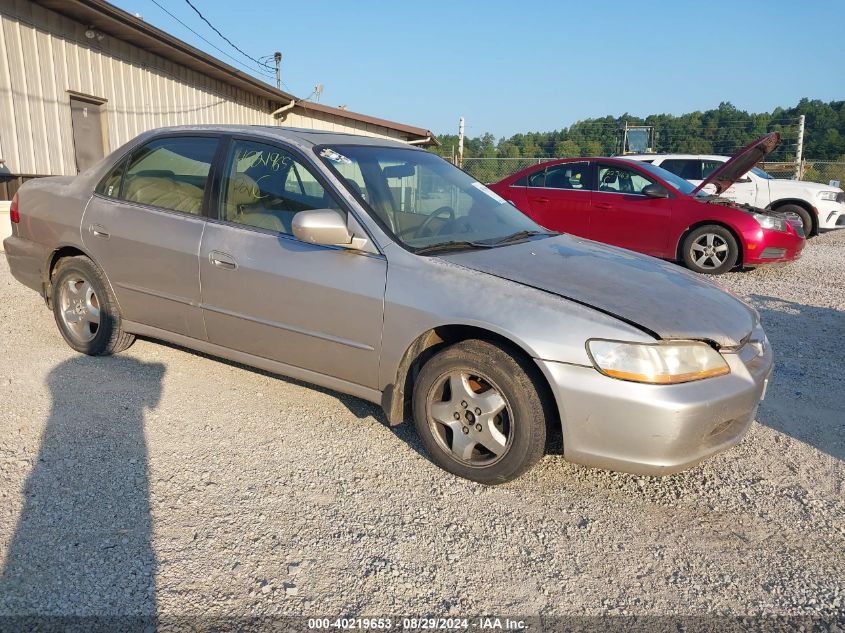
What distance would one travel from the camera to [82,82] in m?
9.98

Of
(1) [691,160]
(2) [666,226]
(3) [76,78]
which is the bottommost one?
(2) [666,226]

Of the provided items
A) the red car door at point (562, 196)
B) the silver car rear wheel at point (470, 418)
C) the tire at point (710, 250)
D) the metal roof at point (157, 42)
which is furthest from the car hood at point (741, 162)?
the metal roof at point (157, 42)

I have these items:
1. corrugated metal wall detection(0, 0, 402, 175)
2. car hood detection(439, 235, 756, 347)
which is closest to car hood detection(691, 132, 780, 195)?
car hood detection(439, 235, 756, 347)

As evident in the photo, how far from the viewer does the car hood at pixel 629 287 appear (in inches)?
111

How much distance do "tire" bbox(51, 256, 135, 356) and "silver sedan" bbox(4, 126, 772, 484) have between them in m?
0.02

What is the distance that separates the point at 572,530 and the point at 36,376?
350 cm

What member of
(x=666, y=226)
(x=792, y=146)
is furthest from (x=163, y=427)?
(x=792, y=146)

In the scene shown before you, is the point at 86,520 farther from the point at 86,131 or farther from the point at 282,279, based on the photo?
the point at 86,131

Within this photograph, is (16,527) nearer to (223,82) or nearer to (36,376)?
(36,376)

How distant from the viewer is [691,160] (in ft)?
41.4

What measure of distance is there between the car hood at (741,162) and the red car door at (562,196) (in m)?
1.47

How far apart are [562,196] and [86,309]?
6.70 metres

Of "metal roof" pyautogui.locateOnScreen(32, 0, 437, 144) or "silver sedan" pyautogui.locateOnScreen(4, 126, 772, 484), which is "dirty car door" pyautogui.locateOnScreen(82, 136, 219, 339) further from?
"metal roof" pyautogui.locateOnScreen(32, 0, 437, 144)

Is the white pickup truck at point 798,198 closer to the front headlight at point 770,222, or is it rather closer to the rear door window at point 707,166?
the rear door window at point 707,166
